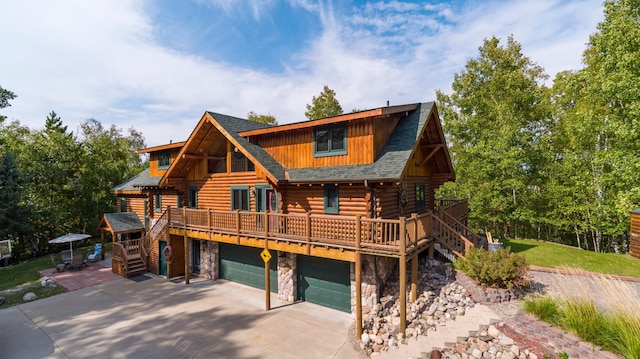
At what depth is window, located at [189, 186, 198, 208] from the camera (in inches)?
695

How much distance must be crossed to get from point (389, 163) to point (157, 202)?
58.4 feet

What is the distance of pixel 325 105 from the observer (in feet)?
118

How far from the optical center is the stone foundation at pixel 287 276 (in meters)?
13.1

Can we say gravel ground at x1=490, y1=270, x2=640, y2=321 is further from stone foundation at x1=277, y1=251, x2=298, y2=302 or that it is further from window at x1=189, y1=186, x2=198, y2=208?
window at x1=189, y1=186, x2=198, y2=208

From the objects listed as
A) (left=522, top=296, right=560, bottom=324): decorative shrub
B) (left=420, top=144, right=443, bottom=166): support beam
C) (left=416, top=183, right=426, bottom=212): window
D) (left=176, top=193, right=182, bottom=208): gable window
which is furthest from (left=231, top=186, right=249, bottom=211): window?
(left=522, top=296, right=560, bottom=324): decorative shrub

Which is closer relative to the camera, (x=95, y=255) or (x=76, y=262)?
(x=76, y=262)

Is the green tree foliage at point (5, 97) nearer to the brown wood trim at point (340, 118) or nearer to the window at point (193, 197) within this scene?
the window at point (193, 197)

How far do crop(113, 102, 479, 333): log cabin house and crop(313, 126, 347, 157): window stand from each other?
0.05 m

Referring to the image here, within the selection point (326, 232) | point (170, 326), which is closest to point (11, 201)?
point (170, 326)

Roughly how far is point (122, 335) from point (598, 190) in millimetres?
28186

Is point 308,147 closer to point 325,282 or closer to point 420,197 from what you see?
point 325,282

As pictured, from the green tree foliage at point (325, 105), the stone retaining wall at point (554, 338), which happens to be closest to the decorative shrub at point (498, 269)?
the stone retaining wall at point (554, 338)

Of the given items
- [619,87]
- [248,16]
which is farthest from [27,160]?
[619,87]

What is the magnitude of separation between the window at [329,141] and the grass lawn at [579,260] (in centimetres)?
1135
